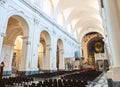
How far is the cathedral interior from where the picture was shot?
13.2ft

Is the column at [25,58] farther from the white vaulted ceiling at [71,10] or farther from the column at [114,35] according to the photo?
the column at [114,35]

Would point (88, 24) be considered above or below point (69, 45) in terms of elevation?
above

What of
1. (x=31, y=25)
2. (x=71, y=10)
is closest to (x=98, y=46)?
(x=71, y=10)

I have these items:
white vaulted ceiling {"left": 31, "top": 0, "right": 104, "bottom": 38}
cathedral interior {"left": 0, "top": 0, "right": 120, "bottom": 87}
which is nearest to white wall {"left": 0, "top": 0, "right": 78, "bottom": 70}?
cathedral interior {"left": 0, "top": 0, "right": 120, "bottom": 87}

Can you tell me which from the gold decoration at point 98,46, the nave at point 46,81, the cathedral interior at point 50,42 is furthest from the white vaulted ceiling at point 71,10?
Answer: the gold decoration at point 98,46

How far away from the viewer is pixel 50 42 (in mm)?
14977

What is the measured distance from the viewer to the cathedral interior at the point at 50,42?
4.03 metres

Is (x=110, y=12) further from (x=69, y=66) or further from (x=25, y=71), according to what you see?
(x=69, y=66)

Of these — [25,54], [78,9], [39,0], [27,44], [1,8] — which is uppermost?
[78,9]

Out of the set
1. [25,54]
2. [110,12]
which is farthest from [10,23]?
[110,12]

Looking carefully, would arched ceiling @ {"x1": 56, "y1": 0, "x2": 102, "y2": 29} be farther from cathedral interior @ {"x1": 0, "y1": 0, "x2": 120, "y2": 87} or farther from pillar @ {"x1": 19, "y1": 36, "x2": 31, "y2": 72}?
pillar @ {"x1": 19, "y1": 36, "x2": 31, "y2": 72}

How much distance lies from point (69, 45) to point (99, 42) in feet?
56.3

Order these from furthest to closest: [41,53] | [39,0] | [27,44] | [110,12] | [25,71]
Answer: [41,53] < [39,0] < [27,44] < [25,71] < [110,12]

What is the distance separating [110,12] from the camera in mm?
3822
